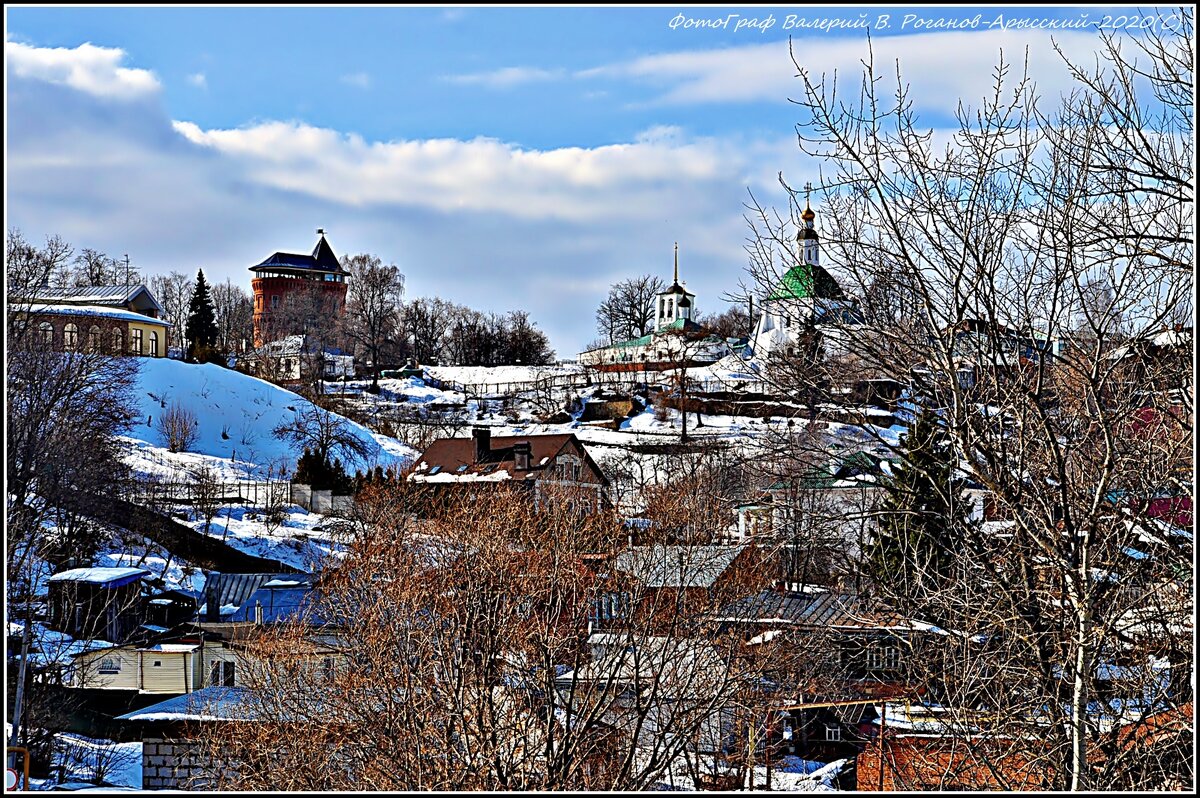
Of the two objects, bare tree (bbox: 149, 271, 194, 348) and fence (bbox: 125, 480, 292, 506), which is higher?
bare tree (bbox: 149, 271, 194, 348)

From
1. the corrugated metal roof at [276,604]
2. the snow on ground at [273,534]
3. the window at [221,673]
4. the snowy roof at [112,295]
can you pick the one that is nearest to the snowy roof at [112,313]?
the snowy roof at [112,295]

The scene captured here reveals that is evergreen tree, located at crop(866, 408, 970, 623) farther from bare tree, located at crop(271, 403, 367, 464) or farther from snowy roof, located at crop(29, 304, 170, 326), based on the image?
snowy roof, located at crop(29, 304, 170, 326)

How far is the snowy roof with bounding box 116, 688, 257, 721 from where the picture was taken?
12.2m

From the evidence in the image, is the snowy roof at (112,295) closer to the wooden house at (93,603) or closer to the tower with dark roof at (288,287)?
the tower with dark roof at (288,287)

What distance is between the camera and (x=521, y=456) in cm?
3200

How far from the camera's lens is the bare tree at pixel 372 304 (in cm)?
6288

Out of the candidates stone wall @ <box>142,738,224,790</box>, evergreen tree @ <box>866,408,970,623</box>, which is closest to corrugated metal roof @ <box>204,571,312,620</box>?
stone wall @ <box>142,738,224,790</box>

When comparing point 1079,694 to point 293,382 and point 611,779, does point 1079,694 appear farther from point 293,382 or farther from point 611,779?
point 293,382

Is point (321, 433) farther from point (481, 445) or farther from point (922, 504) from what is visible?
point (922, 504)

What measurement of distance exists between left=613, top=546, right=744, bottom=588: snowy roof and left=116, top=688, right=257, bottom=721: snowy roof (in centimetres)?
492

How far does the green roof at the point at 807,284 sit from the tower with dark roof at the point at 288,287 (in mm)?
60338

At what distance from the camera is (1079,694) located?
483 centimetres

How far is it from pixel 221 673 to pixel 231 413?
87.4 ft

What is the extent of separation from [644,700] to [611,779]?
1.00 m
